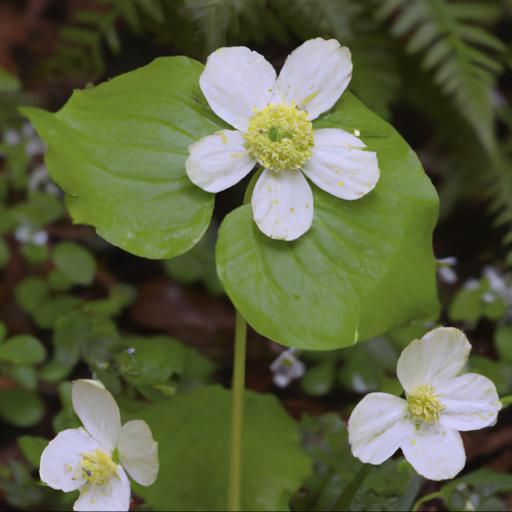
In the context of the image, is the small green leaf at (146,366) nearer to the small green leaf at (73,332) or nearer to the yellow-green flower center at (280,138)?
the small green leaf at (73,332)

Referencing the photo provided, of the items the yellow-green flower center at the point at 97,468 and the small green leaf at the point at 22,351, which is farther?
the small green leaf at the point at 22,351

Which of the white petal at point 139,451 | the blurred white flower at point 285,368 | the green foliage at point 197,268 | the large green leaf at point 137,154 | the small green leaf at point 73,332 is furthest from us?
the green foliage at point 197,268

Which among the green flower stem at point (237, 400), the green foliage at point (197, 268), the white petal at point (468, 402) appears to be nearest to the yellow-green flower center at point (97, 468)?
the green flower stem at point (237, 400)

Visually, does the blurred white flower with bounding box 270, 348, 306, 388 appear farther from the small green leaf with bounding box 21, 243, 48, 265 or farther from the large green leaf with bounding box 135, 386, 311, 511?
the small green leaf with bounding box 21, 243, 48, 265

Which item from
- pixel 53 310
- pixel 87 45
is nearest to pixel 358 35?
pixel 87 45

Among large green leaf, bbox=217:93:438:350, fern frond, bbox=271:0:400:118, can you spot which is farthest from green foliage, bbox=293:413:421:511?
fern frond, bbox=271:0:400:118

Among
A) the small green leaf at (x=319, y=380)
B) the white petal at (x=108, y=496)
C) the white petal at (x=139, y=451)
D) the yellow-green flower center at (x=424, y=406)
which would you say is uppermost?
the yellow-green flower center at (x=424, y=406)

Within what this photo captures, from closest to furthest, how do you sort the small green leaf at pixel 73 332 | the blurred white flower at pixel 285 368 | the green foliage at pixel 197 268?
the small green leaf at pixel 73 332 → the blurred white flower at pixel 285 368 → the green foliage at pixel 197 268
